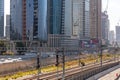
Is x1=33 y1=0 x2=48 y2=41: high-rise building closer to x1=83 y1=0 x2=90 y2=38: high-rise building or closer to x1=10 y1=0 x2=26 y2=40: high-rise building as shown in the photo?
x1=10 y1=0 x2=26 y2=40: high-rise building

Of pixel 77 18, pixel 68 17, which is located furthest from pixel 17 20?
pixel 77 18

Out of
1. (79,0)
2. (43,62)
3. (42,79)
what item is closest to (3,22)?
(79,0)

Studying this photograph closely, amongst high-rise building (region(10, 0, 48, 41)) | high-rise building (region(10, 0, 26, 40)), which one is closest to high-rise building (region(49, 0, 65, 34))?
high-rise building (region(10, 0, 48, 41))

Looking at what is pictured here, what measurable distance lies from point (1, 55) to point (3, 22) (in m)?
107

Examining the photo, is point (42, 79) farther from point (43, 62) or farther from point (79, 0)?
point (79, 0)

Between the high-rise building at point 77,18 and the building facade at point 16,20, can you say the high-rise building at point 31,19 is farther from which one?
the high-rise building at point 77,18

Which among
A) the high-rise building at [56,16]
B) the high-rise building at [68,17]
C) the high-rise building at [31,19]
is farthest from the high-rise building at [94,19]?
Answer: the high-rise building at [31,19]

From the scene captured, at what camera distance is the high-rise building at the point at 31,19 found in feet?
396

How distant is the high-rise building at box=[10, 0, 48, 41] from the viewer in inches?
4756

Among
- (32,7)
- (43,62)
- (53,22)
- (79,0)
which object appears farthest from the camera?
(79,0)

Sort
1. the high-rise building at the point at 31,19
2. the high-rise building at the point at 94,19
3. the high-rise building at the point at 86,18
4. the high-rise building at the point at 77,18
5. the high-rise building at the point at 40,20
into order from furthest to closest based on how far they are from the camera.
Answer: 1. the high-rise building at the point at 94,19
2. the high-rise building at the point at 86,18
3. the high-rise building at the point at 77,18
4. the high-rise building at the point at 31,19
5. the high-rise building at the point at 40,20

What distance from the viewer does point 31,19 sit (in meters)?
122

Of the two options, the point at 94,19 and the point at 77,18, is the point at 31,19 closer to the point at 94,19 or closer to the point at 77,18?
the point at 77,18

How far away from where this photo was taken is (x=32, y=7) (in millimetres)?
121750
